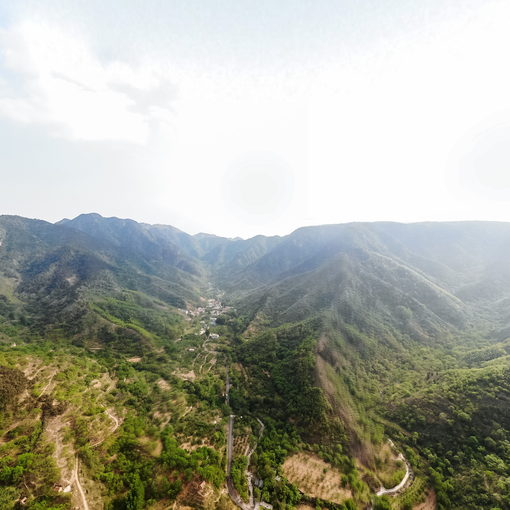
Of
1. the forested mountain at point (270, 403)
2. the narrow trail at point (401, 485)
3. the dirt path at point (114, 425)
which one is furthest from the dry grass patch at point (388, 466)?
the dirt path at point (114, 425)

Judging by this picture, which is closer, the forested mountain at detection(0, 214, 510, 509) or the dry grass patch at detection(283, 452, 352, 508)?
the forested mountain at detection(0, 214, 510, 509)

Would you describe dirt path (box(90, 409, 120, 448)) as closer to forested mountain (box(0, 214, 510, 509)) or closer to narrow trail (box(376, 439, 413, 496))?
forested mountain (box(0, 214, 510, 509))

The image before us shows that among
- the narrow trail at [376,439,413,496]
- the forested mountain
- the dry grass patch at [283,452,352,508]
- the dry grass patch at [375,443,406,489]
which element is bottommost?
the narrow trail at [376,439,413,496]

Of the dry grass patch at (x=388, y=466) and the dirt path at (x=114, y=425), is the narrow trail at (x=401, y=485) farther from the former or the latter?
the dirt path at (x=114, y=425)

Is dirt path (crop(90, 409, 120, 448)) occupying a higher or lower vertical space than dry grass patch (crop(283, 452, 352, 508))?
higher

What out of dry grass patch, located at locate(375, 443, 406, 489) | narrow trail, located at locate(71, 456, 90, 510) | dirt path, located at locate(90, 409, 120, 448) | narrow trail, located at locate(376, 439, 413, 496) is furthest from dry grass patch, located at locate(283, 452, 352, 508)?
dirt path, located at locate(90, 409, 120, 448)

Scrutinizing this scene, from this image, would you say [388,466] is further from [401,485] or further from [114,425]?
[114,425]

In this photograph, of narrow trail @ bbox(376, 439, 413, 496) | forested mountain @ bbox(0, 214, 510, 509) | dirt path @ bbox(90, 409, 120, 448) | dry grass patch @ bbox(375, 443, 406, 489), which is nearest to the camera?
forested mountain @ bbox(0, 214, 510, 509)

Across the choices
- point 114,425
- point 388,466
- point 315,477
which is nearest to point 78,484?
point 114,425
